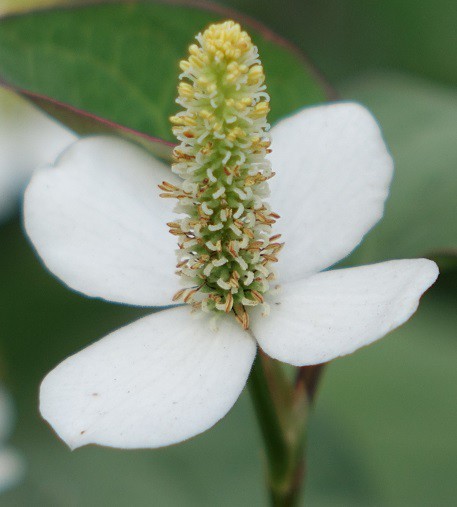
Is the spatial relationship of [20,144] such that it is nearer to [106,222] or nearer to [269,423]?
[106,222]

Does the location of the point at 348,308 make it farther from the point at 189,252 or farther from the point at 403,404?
the point at 403,404

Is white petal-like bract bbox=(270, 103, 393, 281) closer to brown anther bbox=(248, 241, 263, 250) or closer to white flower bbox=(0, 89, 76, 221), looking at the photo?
brown anther bbox=(248, 241, 263, 250)

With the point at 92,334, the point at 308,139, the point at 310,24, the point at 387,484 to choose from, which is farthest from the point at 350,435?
the point at 310,24

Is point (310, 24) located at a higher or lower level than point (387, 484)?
higher

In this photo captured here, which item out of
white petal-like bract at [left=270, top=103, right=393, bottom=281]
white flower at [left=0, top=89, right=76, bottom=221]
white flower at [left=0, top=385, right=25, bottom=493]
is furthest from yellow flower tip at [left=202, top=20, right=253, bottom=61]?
white flower at [left=0, top=89, right=76, bottom=221]

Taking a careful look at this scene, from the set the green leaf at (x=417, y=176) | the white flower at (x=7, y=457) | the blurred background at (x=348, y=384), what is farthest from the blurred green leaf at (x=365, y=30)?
the white flower at (x=7, y=457)

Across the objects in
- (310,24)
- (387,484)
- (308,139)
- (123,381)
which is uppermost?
(308,139)
